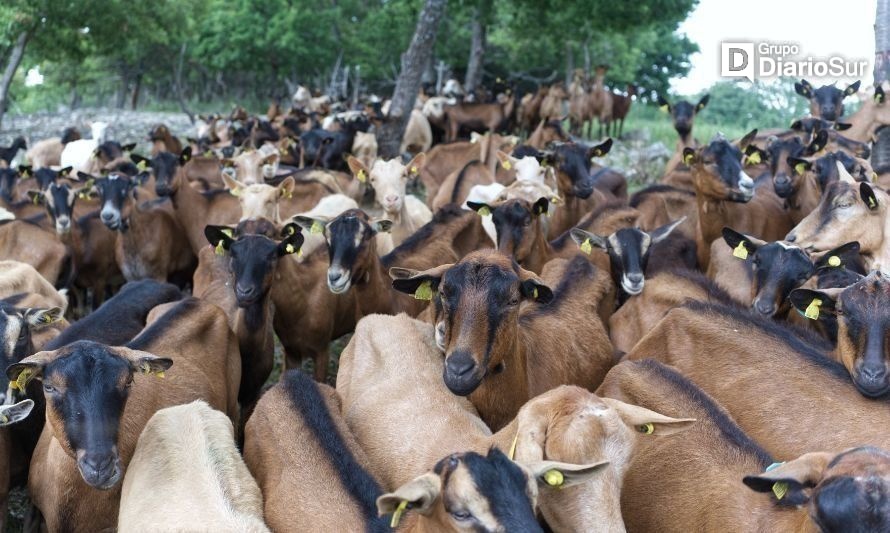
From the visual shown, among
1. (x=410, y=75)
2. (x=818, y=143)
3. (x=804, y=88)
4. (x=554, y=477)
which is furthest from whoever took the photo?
(x=410, y=75)

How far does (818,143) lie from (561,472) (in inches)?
328

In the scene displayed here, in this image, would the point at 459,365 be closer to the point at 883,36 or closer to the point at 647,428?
the point at 647,428

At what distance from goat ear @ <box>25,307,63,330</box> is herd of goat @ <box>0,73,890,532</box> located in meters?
0.07

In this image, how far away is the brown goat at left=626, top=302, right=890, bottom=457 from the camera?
5.30 m

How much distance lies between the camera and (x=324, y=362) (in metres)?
8.43

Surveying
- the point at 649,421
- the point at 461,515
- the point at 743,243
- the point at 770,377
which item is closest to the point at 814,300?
the point at 770,377

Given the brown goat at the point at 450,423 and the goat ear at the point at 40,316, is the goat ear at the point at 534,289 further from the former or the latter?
the goat ear at the point at 40,316

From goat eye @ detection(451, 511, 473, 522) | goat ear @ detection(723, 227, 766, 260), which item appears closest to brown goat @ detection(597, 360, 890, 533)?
goat eye @ detection(451, 511, 473, 522)

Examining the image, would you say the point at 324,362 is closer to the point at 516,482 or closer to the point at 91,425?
the point at 91,425

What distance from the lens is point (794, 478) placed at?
3.84 metres

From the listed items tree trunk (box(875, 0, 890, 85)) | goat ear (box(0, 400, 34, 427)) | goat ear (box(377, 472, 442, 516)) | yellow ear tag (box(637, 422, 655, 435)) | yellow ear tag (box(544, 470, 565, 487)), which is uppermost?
tree trunk (box(875, 0, 890, 85))

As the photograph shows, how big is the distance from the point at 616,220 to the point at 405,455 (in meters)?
4.96

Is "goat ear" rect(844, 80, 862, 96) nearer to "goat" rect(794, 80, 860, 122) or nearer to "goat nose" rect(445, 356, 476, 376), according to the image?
"goat" rect(794, 80, 860, 122)

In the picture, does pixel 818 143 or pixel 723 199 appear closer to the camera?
pixel 723 199
